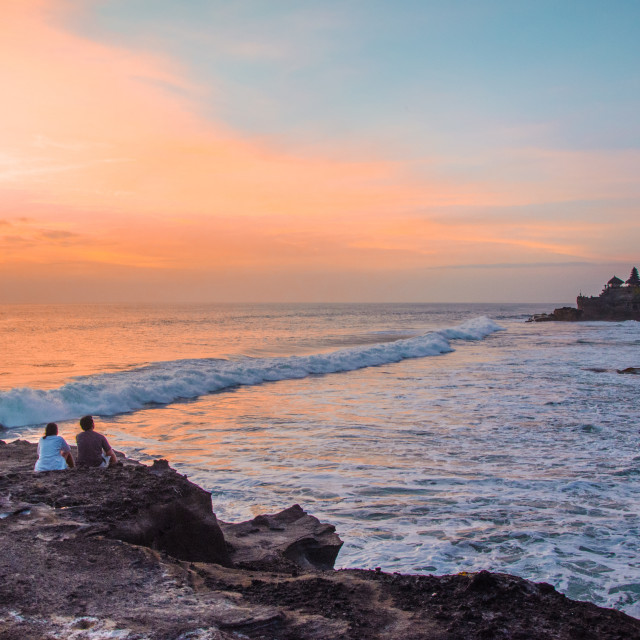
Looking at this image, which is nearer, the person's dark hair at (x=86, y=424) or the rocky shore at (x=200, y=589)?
the rocky shore at (x=200, y=589)

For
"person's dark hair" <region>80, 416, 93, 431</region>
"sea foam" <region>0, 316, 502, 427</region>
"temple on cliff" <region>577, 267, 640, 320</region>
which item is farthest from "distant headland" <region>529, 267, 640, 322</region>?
"person's dark hair" <region>80, 416, 93, 431</region>

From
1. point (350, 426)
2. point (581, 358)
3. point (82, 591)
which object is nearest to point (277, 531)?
point (82, 591)

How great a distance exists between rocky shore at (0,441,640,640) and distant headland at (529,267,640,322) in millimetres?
77840

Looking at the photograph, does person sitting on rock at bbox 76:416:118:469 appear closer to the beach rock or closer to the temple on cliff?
the beach rock

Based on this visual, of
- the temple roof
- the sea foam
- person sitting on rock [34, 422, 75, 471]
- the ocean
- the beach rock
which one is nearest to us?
the beach rock

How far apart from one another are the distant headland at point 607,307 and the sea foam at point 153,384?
179 ft

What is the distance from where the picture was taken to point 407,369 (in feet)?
84.0

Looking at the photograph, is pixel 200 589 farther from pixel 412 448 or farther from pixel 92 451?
pixel 412 448

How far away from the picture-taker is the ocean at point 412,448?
6047 millimetres

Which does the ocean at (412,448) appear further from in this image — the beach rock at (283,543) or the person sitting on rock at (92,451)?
the person sitting on rock at (92,451)

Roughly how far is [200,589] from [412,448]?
7.21 m

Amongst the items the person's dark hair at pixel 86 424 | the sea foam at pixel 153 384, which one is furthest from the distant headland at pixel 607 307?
the person's dark hair at pixel 86 424

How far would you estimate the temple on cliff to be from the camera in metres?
77.2

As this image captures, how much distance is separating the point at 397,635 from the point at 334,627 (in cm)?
38
